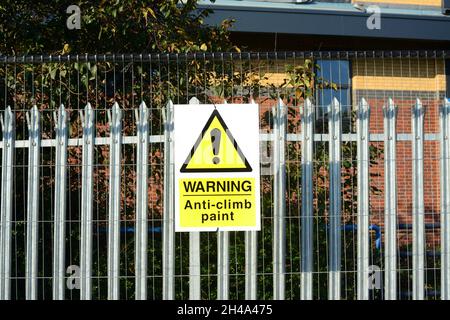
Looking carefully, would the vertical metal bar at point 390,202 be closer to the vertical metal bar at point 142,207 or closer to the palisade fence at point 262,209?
the palisade fence at point 262,209

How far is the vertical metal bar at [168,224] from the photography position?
20.8ft

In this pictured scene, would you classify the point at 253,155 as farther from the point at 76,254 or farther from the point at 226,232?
the point at 76,254

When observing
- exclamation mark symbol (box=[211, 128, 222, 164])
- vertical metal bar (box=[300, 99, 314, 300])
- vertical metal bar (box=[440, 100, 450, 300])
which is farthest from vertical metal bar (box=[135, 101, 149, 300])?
vertical metal bar (box=[440, 100, 450, 300])

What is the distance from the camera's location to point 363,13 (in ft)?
53.2

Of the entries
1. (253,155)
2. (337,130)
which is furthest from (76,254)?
(337,130)

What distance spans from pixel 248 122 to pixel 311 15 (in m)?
10.2

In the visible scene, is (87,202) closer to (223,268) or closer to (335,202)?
(223,268)

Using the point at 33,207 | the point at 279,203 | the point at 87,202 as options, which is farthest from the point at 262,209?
Result: the point at 33,207

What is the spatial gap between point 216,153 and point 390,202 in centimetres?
146

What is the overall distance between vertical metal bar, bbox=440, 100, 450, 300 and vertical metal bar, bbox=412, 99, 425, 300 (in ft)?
0.57

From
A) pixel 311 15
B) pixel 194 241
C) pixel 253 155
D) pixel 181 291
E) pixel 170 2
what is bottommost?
pixel 181 291

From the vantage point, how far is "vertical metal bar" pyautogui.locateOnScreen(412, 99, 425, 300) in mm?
6387

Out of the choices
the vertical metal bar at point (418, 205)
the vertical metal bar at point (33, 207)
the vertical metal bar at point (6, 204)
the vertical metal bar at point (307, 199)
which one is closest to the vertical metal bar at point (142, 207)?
the vertical metal bar at point (33, 207)

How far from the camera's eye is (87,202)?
634 cm
